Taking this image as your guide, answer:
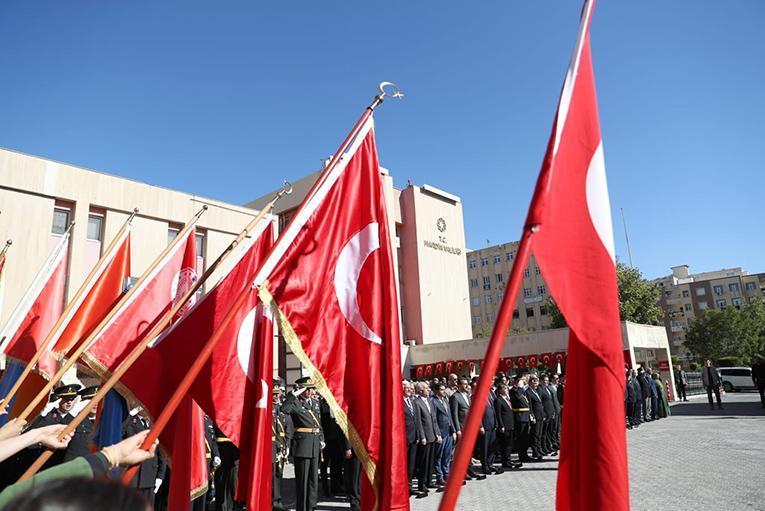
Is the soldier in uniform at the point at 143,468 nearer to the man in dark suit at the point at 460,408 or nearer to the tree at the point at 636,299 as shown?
the man in dark suit at the point at 460,408

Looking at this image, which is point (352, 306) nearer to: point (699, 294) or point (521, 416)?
point (521, 416)

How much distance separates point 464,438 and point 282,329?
8.25 feet

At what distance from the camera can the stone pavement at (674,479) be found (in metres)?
7.64

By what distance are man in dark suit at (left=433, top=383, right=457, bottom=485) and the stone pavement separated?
2.55ft

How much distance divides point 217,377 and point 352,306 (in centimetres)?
134

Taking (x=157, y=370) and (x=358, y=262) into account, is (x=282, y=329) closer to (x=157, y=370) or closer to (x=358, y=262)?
(x=358, y=262)

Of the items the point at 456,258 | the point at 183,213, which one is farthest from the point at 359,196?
the point at 456,258

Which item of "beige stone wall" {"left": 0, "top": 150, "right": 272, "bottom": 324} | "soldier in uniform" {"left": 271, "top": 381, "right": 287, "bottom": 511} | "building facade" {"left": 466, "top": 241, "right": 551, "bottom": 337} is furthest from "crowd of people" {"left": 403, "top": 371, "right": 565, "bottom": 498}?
"building facade" {"left": 466, "top": 241, "right": 551, "bottom": 337}

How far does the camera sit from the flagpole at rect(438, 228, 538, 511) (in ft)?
6.81

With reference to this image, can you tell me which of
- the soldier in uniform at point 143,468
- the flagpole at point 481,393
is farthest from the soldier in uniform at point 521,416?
the flagpole at point 481,393

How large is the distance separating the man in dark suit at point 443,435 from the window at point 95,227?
756 inches

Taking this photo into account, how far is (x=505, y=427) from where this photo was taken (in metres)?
11.9

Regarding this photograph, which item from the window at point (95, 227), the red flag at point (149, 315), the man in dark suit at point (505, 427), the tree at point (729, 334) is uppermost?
the window at point (95, 227)

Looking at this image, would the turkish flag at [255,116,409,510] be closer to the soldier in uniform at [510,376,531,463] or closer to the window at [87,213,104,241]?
the soldier in uniform at [510,376,531,463]
